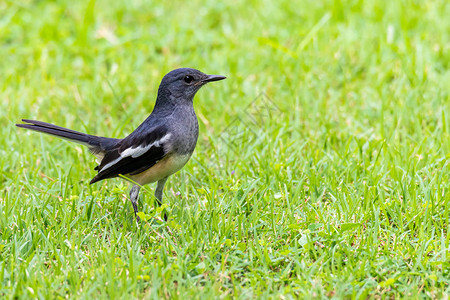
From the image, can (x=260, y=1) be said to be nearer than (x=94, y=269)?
No

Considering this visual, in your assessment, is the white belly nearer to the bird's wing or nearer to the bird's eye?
the bird's wing

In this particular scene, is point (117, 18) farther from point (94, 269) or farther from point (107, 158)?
point (94, 269)

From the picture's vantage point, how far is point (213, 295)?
3.87 meters

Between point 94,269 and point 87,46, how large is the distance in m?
5.39

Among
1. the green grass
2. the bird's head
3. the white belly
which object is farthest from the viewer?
the bird's head

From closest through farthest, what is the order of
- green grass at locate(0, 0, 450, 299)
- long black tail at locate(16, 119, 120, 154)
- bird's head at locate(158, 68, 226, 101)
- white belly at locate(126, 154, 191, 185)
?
green grass at locate(0, 0, 450, 299), white belly at locate(126, 154, 191, 185), bird's head at locate(158, 68, 226, 101), long black tail at locate(16, 119, 120, 154)

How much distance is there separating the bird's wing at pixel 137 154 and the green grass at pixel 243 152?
0.26 m

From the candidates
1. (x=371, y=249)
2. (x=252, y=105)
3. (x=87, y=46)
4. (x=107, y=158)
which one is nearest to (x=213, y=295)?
(x=371, y=249)

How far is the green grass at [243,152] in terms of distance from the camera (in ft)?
13.6

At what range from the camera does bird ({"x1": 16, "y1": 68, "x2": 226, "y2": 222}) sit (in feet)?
16.2

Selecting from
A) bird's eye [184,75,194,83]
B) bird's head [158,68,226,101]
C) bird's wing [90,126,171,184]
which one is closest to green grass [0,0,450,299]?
bird's wing [90,126,171,184]

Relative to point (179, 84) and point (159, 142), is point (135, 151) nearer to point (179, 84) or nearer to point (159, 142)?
point (159, 142)

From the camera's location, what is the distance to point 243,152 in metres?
6.30

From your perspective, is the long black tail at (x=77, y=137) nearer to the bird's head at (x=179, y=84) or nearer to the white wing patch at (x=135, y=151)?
the white wing patch at (x=135, y=151)
